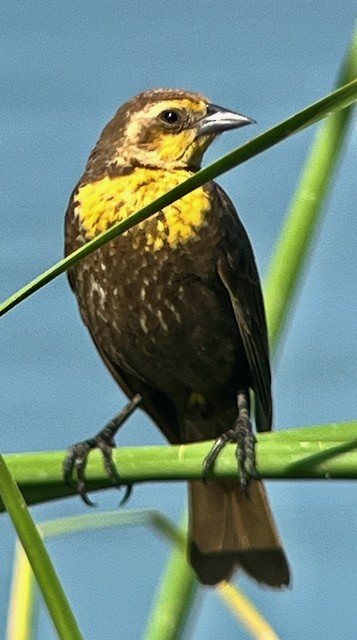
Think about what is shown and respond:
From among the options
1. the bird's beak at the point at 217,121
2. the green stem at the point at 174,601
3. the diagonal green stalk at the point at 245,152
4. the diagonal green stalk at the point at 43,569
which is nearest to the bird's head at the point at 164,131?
the bird's beak at the point at 217,121

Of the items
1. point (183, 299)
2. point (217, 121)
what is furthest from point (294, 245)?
point (217, 121)

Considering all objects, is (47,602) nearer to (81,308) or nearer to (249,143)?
(249,143)

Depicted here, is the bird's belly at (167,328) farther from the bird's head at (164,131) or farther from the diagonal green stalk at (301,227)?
Answer: the diagonal green stalk at (301,227)

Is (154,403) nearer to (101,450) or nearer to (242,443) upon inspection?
(242,443)

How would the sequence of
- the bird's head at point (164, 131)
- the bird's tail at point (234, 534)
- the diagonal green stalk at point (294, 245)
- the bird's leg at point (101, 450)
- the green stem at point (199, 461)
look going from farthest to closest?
1. the bird's head at point (164, 131)
2. the bird's tail at point (234, 534)
3. the diagonal green stalk at point (294, 245)
4. the bird's leg at point (101, 450)
5. the green stem at point (199, 461)

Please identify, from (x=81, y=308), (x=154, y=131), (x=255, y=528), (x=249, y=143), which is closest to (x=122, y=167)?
(x=154, y=131)

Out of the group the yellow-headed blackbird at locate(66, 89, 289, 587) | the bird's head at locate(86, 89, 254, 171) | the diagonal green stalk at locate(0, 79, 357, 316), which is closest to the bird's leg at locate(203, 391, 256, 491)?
the yellow-headed blackbird at locate(66, 89, 289, 587)

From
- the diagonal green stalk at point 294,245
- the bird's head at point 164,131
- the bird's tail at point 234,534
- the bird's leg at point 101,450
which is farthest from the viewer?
the bird's head at point 164,131

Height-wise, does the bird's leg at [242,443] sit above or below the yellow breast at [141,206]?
below
